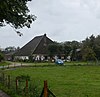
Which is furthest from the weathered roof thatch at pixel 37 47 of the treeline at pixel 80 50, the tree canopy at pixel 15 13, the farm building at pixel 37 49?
the tree canopy at pixel 15 13

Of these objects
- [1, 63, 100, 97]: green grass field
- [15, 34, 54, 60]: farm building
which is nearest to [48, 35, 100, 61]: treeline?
[15, 34, 54, 60]: farm building

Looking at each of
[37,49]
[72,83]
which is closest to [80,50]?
[37,49]

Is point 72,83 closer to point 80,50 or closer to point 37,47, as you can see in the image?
point 80,50

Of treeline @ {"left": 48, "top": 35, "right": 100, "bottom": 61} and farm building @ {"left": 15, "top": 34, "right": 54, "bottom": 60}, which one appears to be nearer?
treeline @ {"left": 48, "top": 35, "right": 100, "bottom": 61}

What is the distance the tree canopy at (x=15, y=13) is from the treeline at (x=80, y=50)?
231ft

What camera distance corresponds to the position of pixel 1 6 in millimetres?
19391

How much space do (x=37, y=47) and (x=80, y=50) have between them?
47.7 feet

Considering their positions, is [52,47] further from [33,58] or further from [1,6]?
[1,6]

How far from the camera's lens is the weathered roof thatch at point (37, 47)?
4104 inches

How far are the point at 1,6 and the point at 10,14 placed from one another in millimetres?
1911

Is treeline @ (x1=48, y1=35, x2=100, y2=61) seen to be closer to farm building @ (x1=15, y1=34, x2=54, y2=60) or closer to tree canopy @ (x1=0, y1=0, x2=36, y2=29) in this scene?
farm building @ (x1=15, y1=34, x2=54, y2=60)

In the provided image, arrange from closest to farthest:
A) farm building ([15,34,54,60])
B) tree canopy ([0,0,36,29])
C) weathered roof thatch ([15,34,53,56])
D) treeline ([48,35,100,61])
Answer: tree canopy ([0,0,36,29]), treeline ([48,35,100,61]), farm building ([15,34,54,60]), weathered roof thatch ([15,34,53,56])

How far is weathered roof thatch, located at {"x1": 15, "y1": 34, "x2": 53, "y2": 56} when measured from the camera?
104 m

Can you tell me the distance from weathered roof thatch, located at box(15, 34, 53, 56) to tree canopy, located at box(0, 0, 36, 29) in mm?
79333
